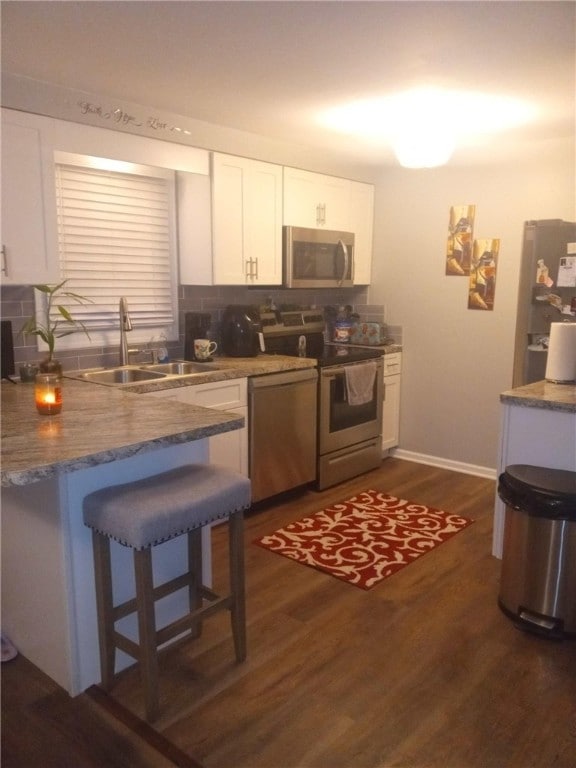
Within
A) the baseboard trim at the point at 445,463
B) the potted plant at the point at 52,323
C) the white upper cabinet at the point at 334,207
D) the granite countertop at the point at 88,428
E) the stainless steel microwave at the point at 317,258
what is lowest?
the baseboard trim at the point at 445,463

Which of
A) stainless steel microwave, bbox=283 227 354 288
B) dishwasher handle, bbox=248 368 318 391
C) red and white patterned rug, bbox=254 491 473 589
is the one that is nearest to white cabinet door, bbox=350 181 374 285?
stainless steel microwave, bbox=283 227 354 288

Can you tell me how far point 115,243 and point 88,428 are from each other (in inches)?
72.2

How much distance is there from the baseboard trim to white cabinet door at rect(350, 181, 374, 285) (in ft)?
4.66

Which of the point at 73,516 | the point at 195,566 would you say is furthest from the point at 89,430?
the point at 195,566

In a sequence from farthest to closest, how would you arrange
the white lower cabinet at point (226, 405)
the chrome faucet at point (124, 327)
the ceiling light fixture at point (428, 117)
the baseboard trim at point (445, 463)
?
the baseboard trim at point (445, 463)
the chrome faucet at point (124, 327)
the white lower cabinet at point (226, 405)
the ceiling light fixture at point (428, 117)

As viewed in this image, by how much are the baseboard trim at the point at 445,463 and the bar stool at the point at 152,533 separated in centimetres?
271

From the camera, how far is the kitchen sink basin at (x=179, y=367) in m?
3.59

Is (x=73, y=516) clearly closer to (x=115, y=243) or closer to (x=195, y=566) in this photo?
(x=195, y=566)

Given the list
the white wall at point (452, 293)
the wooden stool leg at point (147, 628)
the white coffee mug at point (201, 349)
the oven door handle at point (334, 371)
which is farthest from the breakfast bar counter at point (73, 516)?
the white wall at point (452, 293)

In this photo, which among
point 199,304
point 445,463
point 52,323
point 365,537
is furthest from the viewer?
point 445,463

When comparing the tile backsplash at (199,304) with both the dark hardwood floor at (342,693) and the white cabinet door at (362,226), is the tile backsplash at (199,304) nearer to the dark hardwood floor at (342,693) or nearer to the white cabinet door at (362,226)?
the white cabinet door at (362,226)

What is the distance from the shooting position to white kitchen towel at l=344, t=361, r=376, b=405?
4.12m

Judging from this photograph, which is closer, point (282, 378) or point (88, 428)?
point (88, 428)

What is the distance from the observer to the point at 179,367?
3.65 m
